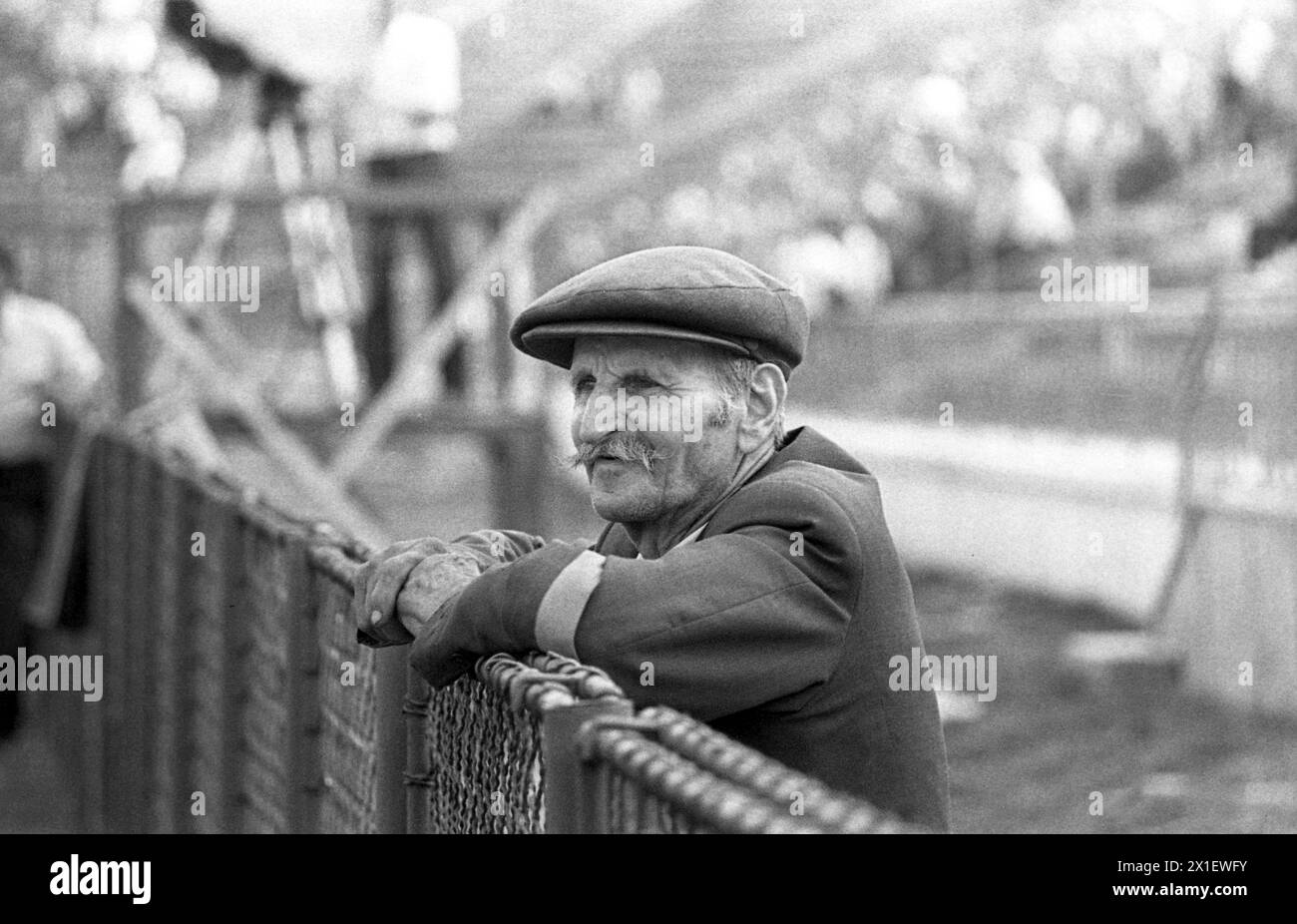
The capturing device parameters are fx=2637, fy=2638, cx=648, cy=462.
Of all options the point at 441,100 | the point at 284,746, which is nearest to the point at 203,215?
the point at 441,100

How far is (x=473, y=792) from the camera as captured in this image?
2947mm

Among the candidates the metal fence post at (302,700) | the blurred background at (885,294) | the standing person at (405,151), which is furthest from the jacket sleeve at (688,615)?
the standing person at (405,151)

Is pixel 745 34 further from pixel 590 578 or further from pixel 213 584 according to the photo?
pixel 590 578

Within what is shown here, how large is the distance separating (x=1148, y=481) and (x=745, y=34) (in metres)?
6.95

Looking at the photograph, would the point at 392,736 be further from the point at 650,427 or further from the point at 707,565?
the point at 707,565

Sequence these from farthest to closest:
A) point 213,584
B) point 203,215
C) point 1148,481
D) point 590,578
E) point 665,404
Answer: point 1148,481, point 203,215, point 213,584, point 665,404, point 590,578

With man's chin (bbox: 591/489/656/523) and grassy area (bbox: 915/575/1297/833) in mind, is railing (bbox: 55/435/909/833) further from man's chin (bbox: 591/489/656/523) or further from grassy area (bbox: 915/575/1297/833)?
grassy area (bbox: 915/575/1297/833)

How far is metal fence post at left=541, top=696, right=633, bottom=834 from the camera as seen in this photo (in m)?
2.40

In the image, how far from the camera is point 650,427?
10.6ft

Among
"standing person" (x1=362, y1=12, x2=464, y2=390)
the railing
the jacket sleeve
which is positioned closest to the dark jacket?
the jacket sleeve

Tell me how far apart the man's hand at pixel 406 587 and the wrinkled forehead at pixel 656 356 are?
0.30 meters

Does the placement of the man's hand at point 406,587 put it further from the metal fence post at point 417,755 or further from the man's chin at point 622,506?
the man's chin at point 622,506

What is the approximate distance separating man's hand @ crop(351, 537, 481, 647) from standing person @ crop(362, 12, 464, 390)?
7922mm

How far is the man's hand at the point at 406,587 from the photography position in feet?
10.4
